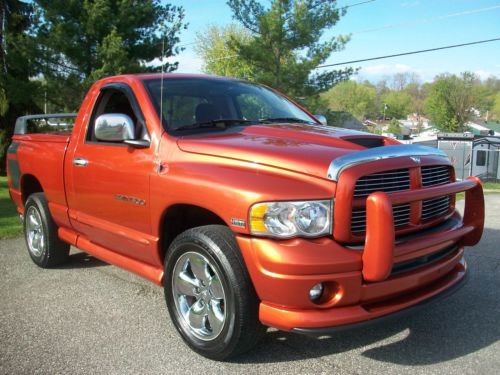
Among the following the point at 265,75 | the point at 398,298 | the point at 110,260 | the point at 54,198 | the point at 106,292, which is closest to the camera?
the point at 398,298

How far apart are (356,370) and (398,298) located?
520 millimetres

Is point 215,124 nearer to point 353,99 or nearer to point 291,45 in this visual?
point 291,45

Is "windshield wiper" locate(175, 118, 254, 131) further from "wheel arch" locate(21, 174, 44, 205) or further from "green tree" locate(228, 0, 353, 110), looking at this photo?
"green tree" locate(228, 0, 353, 110)

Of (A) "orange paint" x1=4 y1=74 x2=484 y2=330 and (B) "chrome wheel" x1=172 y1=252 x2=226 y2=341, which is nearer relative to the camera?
(A) "orange paint" x1=4 y1=74 x2=484 y2=330

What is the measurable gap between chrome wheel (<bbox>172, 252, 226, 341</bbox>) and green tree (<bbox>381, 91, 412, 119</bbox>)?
11815 centimetres

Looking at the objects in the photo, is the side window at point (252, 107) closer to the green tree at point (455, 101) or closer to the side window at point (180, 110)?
the side window at point (180, 110)

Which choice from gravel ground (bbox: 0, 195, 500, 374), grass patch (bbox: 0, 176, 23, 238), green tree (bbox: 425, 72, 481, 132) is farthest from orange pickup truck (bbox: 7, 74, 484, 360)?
green tree (bbox: 425, 72, 481, 132)

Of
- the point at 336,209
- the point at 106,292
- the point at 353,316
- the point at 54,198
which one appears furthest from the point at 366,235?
the point at 54,198

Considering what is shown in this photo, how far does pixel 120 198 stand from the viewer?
395 centimetres

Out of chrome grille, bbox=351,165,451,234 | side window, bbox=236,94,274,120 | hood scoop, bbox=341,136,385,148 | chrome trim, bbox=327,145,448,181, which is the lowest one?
chrome grille, bbox=351,165,451,234

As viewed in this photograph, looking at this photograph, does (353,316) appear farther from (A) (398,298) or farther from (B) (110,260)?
(B) (110,260)

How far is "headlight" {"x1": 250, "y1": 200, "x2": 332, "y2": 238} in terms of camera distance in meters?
2.80

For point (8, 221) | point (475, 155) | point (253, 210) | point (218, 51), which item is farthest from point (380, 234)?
point (218, 51)

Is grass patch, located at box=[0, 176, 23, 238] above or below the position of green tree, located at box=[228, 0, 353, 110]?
below
